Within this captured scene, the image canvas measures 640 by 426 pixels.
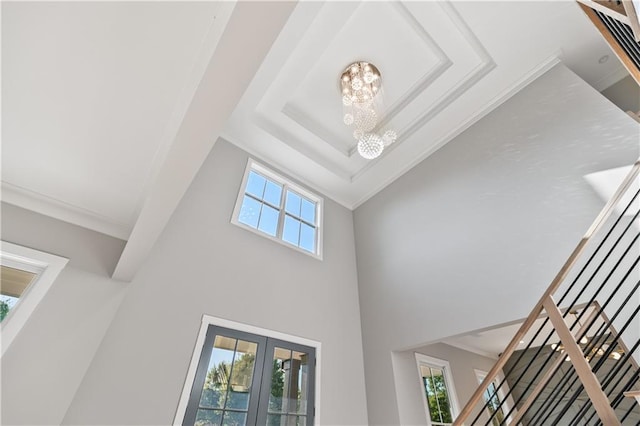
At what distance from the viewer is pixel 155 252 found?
3.18 meters

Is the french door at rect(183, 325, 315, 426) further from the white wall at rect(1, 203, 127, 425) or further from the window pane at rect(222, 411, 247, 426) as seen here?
the white wall at rect(1, 203, 127, 425)

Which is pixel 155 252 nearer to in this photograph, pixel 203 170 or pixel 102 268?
pixel 102 268

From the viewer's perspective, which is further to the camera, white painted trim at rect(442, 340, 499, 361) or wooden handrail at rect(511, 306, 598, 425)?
white painted trim at rect(442, 340, 499, 361)

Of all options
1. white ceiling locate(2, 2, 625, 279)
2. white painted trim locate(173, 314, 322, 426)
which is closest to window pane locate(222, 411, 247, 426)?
white painted trim locate(173, 314, 322, 426)

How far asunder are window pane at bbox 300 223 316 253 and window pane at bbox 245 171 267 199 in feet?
Answer: 2.92

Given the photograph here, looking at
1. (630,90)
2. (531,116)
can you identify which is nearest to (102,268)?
(531,116)

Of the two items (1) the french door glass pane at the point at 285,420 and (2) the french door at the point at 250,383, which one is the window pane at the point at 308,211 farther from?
(1) the french door glass pane at the point at 285,420

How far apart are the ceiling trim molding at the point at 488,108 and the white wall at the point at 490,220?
0.09m

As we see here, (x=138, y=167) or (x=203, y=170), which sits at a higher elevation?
(x=203, y=170)

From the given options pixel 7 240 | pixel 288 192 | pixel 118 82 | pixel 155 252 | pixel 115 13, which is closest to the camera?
pixel 115 13

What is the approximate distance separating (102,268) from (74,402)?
1059mm

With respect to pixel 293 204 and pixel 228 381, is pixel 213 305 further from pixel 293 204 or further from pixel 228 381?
pixel 293 204

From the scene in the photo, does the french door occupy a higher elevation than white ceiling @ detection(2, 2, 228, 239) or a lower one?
lower

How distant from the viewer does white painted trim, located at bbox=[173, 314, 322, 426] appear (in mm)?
2739
